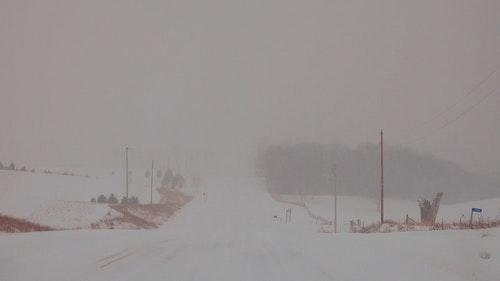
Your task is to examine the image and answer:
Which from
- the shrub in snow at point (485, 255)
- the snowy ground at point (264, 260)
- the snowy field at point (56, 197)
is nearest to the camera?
the snowy ground at point (264, 260)

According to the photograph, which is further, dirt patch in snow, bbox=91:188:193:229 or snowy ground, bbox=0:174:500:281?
dirt patch in snow, bbox=91:188:193:229

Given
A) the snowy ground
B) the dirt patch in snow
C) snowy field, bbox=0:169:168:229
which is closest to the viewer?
the snowy ground

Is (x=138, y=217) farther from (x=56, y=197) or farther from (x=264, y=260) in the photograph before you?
(x=264, y=260)

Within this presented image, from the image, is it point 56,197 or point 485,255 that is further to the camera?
point 56,197

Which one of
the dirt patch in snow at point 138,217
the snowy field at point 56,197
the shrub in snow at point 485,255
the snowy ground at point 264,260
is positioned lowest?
the dirt patch in snow at point 138,217

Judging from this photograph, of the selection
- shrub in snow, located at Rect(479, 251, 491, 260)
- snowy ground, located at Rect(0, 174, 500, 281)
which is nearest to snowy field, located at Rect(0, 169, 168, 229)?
snowy ground, located at Rect(0, 174, 500, 281)

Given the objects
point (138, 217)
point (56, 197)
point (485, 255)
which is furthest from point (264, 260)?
point (56, 197)

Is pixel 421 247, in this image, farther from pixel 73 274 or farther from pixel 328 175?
pixel 328 175

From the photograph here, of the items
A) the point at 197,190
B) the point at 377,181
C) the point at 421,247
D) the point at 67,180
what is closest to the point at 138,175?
the point at 197,190

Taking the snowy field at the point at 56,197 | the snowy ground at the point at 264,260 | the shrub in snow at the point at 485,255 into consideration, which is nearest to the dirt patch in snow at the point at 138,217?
the snowy field at the point at 56,197

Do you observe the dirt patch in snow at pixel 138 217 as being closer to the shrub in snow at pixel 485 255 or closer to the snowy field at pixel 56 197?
the snowy field at pixel 56 197

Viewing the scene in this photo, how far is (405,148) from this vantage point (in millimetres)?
121438

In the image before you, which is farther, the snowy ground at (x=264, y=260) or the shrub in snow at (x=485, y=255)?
the shrub in snow at (x=485, y=255)

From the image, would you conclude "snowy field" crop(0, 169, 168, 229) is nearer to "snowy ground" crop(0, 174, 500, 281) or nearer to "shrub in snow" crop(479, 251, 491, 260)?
"snowy ground" crop(0, 174, 500, 281)
